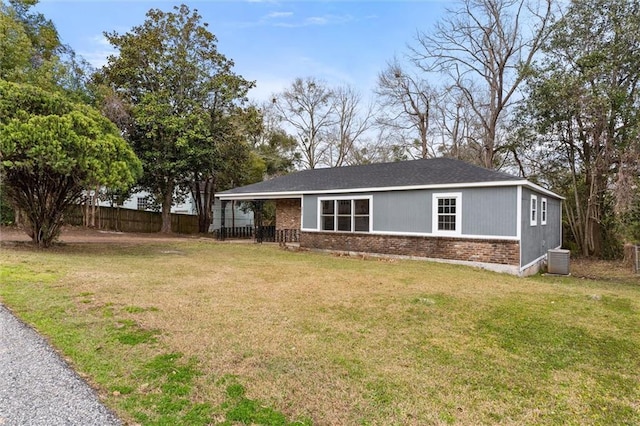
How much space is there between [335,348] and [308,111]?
1147 inches

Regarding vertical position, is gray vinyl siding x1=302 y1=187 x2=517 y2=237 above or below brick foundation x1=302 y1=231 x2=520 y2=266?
above

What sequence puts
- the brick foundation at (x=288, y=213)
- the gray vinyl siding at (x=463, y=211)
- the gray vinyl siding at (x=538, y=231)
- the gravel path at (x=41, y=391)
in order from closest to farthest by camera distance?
the gravel path at (x=41, y=391) < the gray vinyl siding at (x=463, y=211) < the gray vinyl siding at (x=538, y=231) < the brick foundation at (x=288, y=213)

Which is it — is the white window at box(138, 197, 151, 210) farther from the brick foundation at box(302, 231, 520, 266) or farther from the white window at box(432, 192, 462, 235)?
the white window at box(432, 192, 462, 235)

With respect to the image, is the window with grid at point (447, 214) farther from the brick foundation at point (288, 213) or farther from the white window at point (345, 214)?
the brick foundation at point (288, 213)

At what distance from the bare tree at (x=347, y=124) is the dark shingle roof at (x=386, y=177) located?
44.9 feet

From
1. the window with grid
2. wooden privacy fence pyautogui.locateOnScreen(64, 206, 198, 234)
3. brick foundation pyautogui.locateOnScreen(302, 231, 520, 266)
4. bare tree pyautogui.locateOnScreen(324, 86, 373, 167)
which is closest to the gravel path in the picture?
brick foundation pyautogui.locateOnScreen(302, 231, 520, 266)

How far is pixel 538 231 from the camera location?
500 inches

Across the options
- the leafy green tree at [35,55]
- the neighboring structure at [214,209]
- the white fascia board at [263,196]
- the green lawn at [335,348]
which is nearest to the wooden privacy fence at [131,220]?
the neighboring structure at [214,209]

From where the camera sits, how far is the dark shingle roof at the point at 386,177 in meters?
11.6

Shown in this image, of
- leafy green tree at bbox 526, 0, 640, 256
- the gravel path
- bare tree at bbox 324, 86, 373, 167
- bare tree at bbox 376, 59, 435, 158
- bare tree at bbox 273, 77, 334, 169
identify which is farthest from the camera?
bare tree at bbox 324, 86, 373, 167

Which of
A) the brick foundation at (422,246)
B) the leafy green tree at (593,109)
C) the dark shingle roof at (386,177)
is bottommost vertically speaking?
the brick foundation at (422,246)

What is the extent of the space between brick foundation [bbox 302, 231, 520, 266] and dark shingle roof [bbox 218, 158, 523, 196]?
177 centimetres

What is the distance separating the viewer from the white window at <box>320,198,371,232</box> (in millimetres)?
13504

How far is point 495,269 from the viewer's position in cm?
1065
